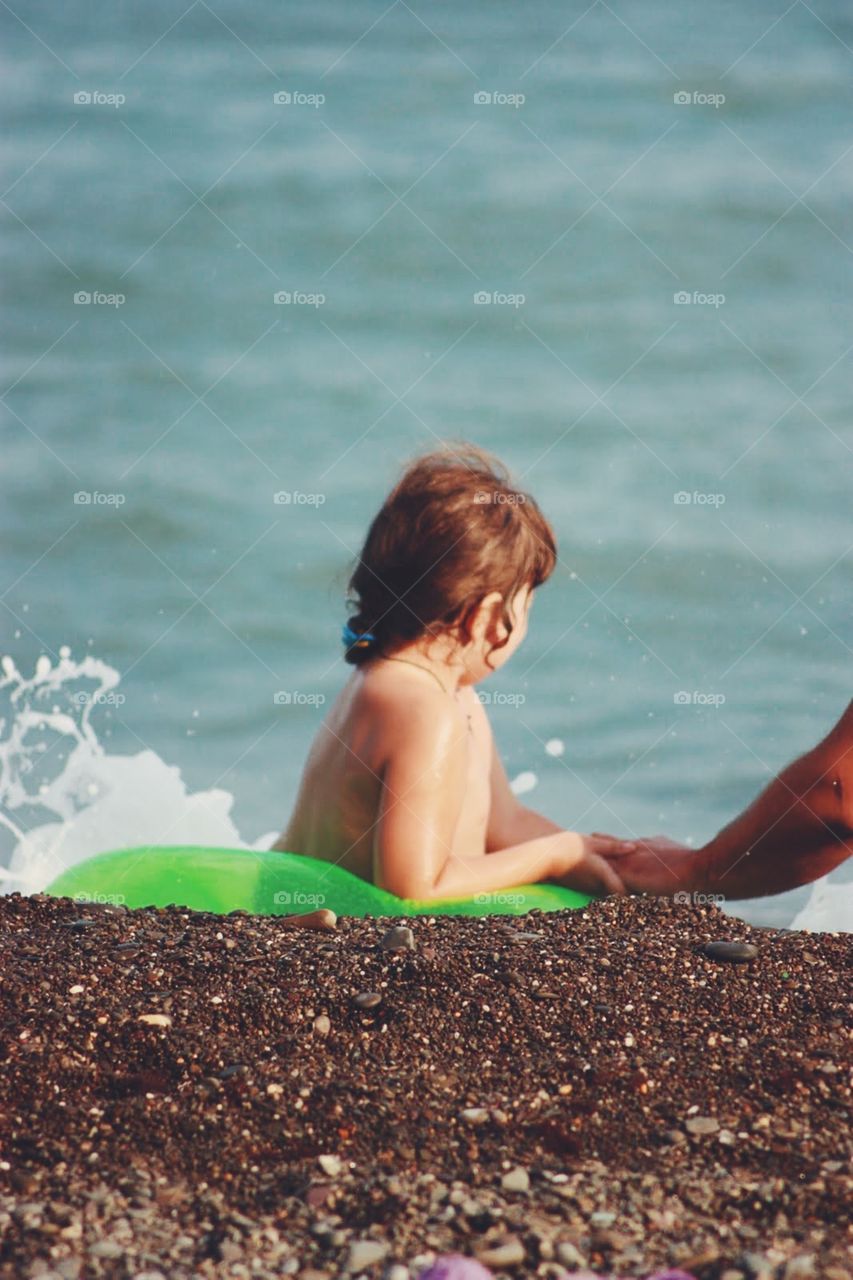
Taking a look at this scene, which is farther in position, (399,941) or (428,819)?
(428,819)

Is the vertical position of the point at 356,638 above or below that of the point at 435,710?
above

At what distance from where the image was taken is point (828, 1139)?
2.65 metres

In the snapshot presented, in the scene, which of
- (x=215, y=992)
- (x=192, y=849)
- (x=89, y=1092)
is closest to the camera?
(x=89, y=1092)

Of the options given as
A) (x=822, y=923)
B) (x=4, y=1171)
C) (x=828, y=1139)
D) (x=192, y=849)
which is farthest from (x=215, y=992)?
(x=822, y=923)

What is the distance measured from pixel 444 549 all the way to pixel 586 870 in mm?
1353

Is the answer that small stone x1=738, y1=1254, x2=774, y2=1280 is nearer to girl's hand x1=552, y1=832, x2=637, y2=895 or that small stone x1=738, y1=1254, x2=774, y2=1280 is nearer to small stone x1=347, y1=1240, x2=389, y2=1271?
small stone x1=347, y1=1240, x2=389, y2=1271

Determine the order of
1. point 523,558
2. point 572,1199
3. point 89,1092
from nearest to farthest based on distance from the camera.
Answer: point 572,1199 → point 89,1092 → point 523,558

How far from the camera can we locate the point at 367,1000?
328 cm

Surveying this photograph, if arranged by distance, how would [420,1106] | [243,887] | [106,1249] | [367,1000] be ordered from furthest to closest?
1. [243,887]
2. [367,1000]
3. [420,1106]
4. [106,1249]

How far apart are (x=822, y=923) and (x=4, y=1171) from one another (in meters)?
4.94

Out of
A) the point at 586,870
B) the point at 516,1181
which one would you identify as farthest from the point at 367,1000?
the point at 586,870

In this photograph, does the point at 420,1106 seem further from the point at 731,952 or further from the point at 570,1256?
the point at 731,952

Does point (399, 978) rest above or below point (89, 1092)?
above

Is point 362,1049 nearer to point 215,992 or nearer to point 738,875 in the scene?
point 215,992
